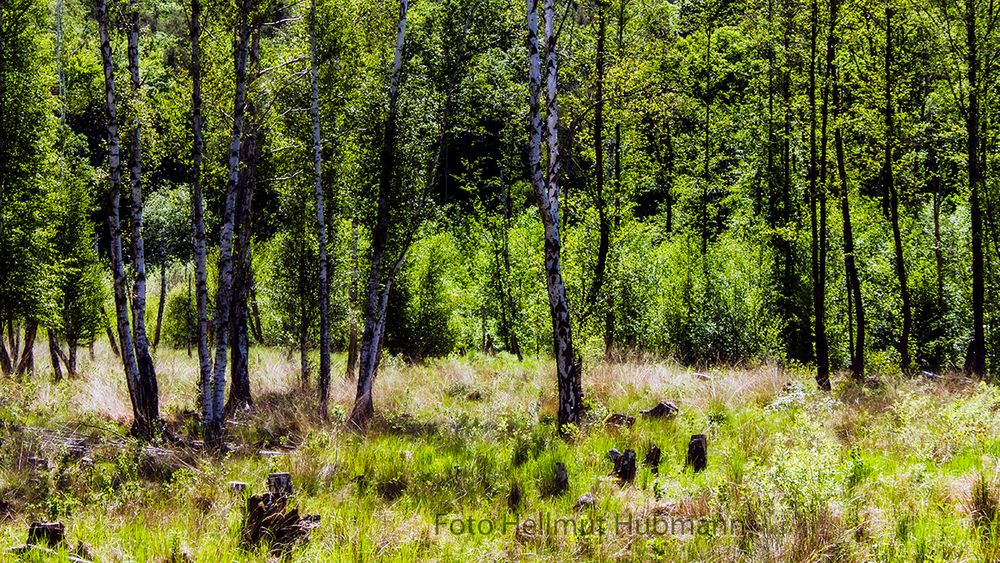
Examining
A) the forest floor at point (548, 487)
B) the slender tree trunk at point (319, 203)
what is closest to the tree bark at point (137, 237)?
the forest floor at point (548, 487)

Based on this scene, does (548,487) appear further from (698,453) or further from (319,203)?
(319,203)

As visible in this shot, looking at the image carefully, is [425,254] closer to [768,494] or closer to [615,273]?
[615,273]

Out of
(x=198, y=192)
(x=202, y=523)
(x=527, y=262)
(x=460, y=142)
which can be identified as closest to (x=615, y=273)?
(x=198, y=192)

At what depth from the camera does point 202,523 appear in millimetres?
5023

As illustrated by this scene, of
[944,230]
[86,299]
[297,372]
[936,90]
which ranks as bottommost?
[297,372]

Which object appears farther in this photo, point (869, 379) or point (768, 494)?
point (869, 379)

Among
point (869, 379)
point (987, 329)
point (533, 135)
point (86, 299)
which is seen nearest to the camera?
point (533, 135)

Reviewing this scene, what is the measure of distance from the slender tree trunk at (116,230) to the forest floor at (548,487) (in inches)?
34.4

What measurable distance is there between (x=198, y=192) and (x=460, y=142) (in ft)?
148

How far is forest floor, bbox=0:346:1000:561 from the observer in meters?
4.60

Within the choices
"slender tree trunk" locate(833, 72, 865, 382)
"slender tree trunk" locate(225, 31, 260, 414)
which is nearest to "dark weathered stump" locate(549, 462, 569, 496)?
"slender tree trunk" locate(225, 31, 260, 414)

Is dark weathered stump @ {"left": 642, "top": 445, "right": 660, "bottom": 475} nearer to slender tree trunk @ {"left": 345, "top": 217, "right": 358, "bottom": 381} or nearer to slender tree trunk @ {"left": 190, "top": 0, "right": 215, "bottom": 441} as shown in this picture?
slender tree trunk @ {"left": 190, "top": 0, "right": 215, "bottom": 441}

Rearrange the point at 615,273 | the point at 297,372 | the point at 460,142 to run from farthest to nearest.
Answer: the point at 460,142 → the point at 297,372 → the point at 615,273

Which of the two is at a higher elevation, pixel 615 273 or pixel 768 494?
pixel 615 273
